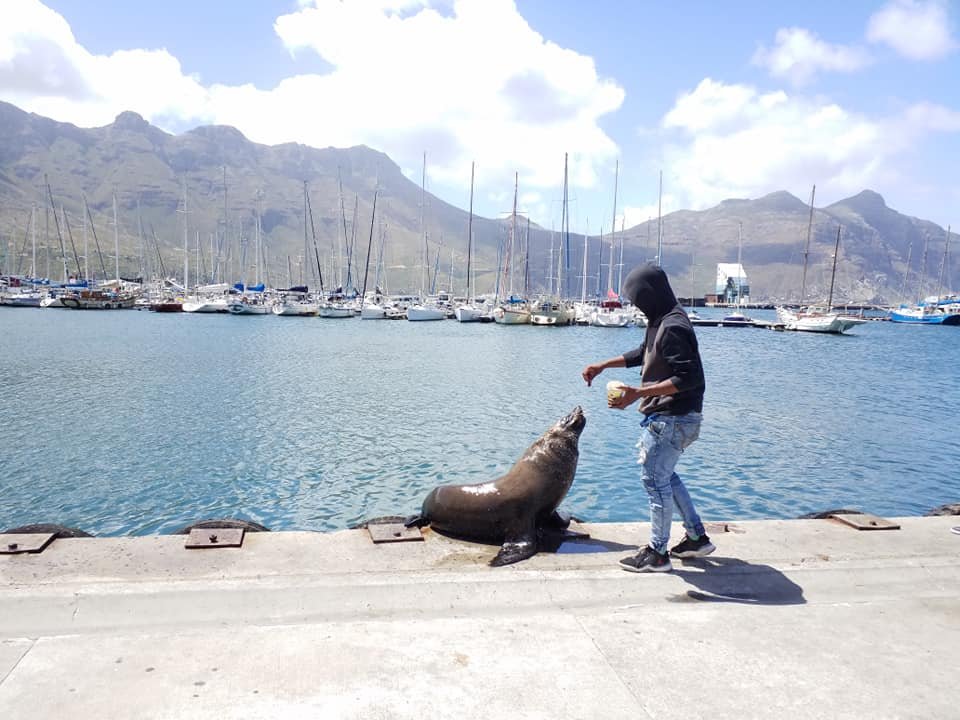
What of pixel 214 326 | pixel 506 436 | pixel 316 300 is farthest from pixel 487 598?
pixel 316 300

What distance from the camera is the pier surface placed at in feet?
11.8

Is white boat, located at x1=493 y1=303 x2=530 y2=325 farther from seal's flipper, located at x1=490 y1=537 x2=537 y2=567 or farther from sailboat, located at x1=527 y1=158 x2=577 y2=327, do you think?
seal's flipper, located at x1=490 y1=537 x2=537 y2=567

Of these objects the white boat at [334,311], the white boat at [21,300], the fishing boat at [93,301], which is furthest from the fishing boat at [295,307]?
the white boat at [21,300]

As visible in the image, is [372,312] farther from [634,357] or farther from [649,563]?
[649,563]

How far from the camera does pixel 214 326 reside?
63.9 metres

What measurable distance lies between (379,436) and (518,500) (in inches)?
465

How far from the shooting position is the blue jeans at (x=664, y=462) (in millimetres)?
5184

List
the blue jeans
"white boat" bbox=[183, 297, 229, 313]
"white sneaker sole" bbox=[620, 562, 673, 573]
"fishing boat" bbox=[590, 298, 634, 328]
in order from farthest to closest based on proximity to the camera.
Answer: "white boat" bbox=[183, 297, 229, 313]
"fishing boat" bbox=[590, 298, 634, 328]
"white sneaker sole" bbox=[620, 562, 673, 573]
the blue jeans

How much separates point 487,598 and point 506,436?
1338 centimetres

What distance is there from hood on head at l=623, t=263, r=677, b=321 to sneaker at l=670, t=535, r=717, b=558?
186 cm

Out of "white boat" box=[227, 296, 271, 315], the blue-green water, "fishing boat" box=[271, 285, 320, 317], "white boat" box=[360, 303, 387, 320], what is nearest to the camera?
the blue-green water

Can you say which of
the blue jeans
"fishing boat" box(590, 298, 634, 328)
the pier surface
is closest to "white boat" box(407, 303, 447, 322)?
"fishing boat" box(590, 298, 634, 328)

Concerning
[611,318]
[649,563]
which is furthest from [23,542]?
[611,318]

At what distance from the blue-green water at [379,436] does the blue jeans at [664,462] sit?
6.47m
